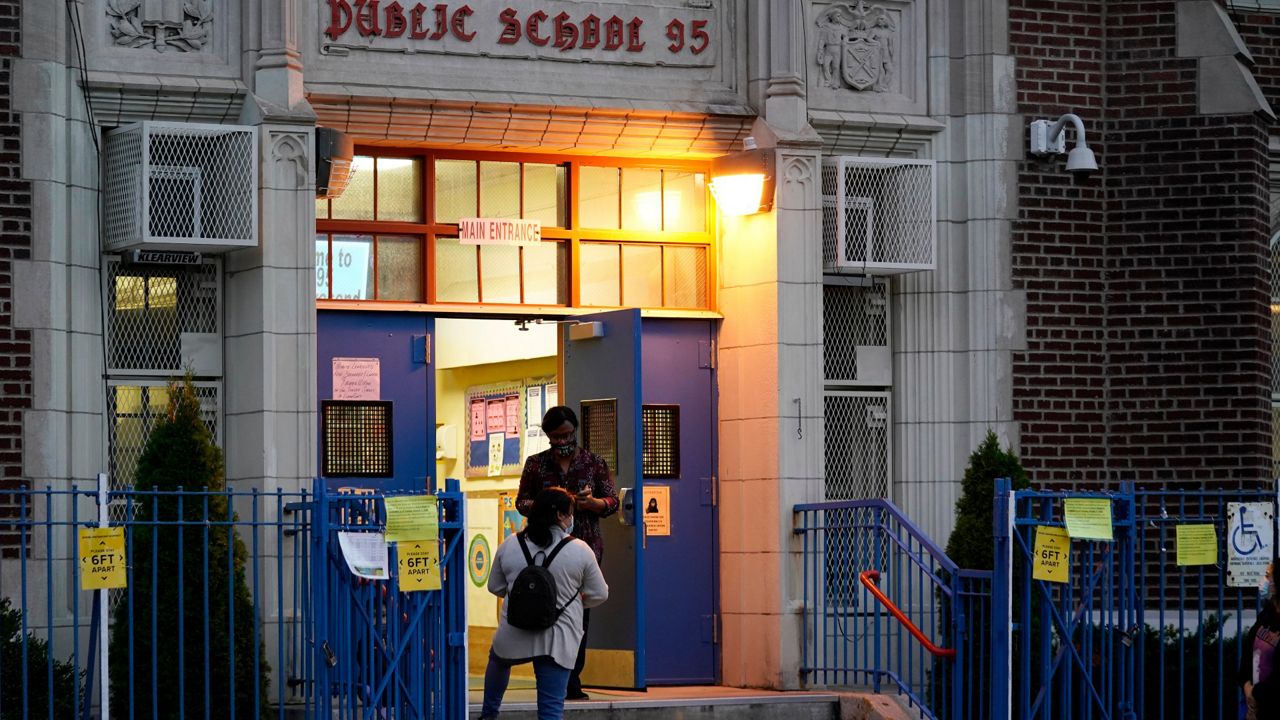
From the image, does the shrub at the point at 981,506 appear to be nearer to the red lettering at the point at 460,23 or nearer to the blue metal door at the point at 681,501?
the blue metal door at the point at 681,501

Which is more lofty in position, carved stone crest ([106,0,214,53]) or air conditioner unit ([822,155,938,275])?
carved stone crest ([106,0,214,53])

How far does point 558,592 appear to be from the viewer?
963cm

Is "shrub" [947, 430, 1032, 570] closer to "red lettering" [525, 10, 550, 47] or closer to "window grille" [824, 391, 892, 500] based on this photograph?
"window grille" [824, 391, 892, 500]

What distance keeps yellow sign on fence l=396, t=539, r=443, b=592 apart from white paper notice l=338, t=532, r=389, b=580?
0.11 m

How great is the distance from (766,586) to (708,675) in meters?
0.76

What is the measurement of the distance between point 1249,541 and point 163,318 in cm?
633

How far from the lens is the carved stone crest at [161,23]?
11.5 meters

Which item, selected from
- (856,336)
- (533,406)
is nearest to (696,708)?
(856,336)

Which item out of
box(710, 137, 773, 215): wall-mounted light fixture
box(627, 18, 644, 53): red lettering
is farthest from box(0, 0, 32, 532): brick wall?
box(710, 137, 773, 215): wall-mounted light fixture

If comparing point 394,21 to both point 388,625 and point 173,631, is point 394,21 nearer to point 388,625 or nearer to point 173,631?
point 173,631

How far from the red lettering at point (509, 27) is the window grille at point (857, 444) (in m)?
3.13

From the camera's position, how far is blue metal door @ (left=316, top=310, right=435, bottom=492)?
12047mm

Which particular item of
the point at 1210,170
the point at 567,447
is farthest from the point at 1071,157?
the point at 567,447

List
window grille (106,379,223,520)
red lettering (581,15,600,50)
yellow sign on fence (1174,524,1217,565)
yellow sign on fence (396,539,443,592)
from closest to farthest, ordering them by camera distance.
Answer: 1. yellow sign on fence (396,539,443,592)
2. yellow sign on fence (1174,524,1217,565)
3. window grille (106,379,223,520)
4. red lettering (581,15,600,50)
